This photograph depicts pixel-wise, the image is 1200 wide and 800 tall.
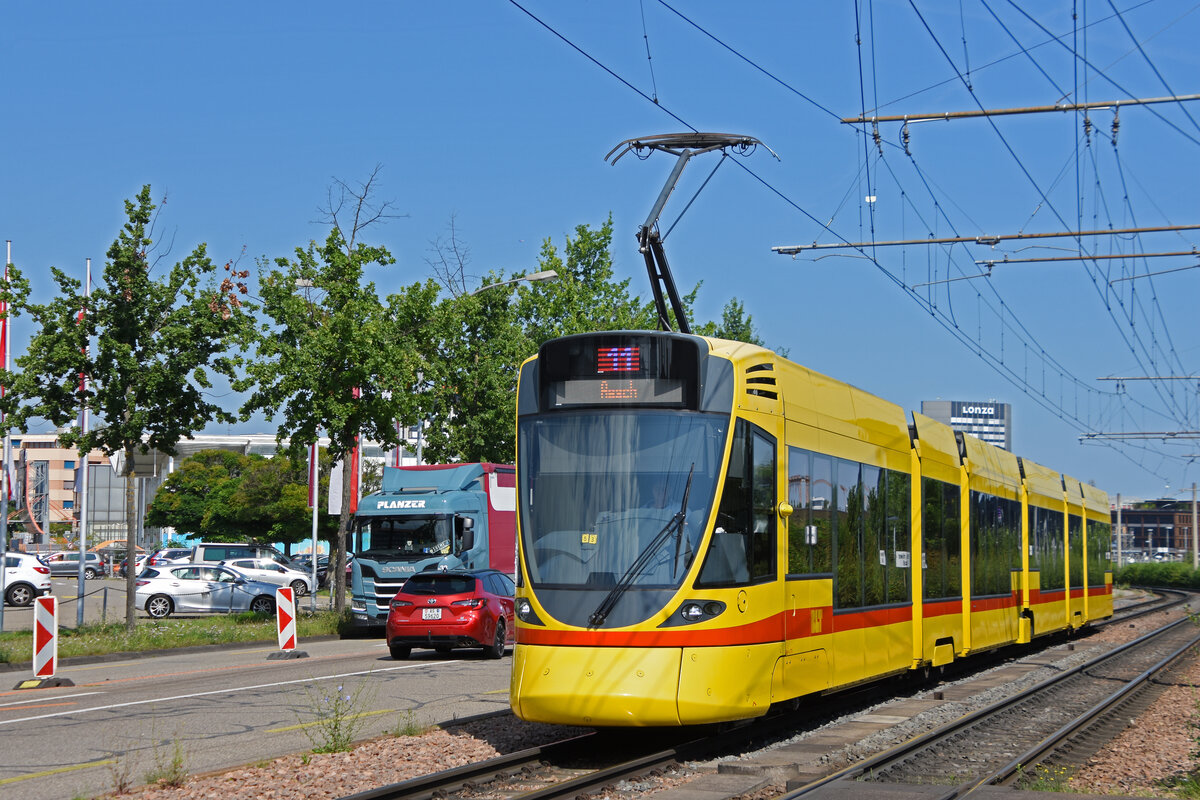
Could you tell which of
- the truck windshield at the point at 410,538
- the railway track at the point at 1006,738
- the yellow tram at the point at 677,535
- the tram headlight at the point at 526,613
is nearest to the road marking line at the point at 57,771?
the yellow tram at the point at 677,535

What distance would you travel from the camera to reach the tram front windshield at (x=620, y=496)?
10.7 meters

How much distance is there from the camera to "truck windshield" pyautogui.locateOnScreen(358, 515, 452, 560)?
94.5ft

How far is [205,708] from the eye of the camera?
14938mm

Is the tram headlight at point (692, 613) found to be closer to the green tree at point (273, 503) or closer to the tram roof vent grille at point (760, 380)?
the tram roof vent grille at point (760, 380)

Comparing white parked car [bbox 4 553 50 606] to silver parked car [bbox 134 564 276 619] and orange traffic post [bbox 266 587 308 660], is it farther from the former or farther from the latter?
orange traffic post [bbox 266 587 308 660]

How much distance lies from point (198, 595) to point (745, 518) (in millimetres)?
28085

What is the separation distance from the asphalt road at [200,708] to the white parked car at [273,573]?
19916 mm

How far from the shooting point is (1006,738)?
42.1ft

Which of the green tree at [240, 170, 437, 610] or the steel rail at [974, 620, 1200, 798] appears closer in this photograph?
the steel rail at [974, 620, 1200, 798]

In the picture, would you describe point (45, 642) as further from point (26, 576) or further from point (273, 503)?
point (273, 503)

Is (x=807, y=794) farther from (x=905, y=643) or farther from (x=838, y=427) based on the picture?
(x=905, y=643)

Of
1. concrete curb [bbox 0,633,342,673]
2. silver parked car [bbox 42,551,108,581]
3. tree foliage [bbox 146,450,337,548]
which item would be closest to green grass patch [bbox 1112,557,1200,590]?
tree foliage [bbox 146,450,337,548]

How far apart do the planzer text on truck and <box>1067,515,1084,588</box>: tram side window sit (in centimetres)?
1158

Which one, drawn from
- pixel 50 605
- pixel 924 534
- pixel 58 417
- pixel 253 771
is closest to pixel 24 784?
pixel 253 771
